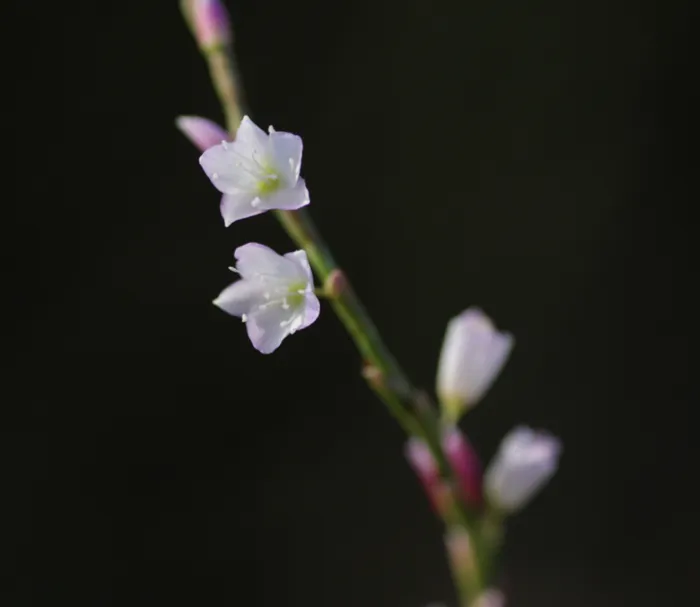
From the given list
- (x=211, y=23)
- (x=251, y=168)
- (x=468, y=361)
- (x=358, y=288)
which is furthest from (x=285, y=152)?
(x=358, y=288)

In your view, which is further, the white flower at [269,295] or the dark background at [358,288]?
the dark background at [358,288]

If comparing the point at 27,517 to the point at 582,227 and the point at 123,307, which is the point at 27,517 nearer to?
the point at 123,307

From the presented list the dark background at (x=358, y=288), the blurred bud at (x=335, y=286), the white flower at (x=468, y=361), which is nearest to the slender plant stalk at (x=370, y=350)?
the blurred bud at (x=335, y=286)

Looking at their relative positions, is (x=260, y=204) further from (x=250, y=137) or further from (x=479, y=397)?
(x=479, y=397)

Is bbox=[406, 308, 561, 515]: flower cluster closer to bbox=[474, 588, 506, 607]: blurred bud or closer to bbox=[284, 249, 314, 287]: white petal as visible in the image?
bbox=[474, 588, 506, 607]: blurred bud

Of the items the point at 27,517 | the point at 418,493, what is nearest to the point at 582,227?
the point at 418,493

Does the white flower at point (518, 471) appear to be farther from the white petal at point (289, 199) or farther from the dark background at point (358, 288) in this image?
the dark background at point (358, 288)
